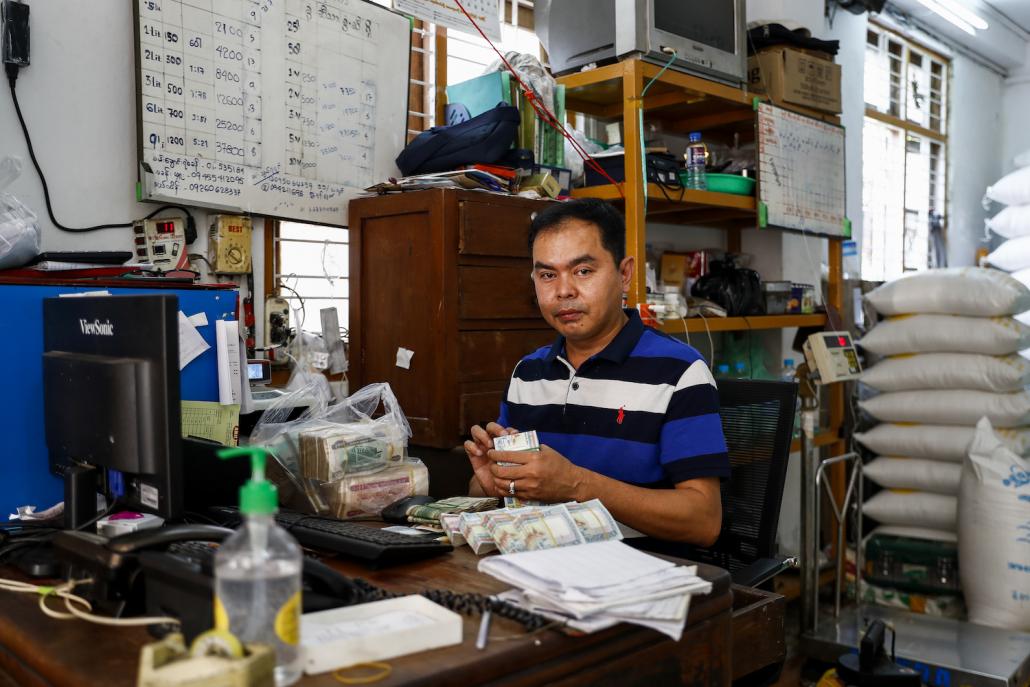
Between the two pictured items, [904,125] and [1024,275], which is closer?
[1024,275]

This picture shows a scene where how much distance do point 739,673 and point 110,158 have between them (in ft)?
6.24

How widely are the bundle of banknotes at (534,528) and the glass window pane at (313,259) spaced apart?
1.46m

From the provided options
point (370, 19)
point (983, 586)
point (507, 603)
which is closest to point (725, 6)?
point (370, 19)

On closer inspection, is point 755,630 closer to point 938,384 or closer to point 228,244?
point 228,244

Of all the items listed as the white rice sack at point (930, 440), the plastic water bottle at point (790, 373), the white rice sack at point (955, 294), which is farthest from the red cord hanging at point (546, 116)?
the white rice sack at point (930, 440)

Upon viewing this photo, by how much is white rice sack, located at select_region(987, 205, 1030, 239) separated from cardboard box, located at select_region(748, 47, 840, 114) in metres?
2.15

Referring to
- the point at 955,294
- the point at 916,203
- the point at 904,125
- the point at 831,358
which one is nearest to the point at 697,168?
the point at 831,358

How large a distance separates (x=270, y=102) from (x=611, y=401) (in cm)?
139

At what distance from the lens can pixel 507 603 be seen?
0.97 metres

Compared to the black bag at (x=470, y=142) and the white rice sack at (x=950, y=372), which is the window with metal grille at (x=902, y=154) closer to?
the white rice sack at (x=950, y=372)

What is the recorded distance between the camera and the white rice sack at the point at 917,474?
3.36 metres

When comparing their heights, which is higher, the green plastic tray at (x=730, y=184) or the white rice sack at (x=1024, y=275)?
the green plastic tray at (x=730, y=184)

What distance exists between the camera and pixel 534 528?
1.21m

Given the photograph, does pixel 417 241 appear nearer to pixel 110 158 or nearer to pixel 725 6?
pixel 110 158
